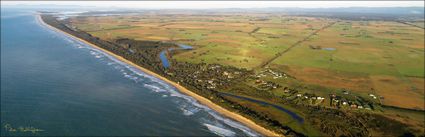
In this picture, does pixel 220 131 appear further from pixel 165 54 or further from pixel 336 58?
pixel 336 58

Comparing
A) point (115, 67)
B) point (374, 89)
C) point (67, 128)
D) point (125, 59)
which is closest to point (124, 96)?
point (67, 128)

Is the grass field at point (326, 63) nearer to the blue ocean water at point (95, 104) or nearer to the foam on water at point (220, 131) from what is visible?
the foam on water at point (220, 131)

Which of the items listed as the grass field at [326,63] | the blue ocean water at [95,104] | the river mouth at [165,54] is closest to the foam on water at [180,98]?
the blue ocean water at [95,104]

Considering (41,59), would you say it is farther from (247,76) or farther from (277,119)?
(277,119)

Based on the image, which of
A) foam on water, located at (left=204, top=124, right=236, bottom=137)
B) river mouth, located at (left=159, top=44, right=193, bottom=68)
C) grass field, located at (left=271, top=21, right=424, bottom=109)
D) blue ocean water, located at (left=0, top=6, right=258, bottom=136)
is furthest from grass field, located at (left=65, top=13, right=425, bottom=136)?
blue ocean water, located at (left=0, top=6, right=258, bottom=136)

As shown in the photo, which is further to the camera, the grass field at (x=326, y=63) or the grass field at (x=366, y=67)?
the grass field at (x=366, y=67)

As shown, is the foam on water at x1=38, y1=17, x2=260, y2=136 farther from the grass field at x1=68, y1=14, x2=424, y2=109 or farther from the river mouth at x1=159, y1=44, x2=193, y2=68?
the grass field at x1=68, y1=14, x2=424, y2=109

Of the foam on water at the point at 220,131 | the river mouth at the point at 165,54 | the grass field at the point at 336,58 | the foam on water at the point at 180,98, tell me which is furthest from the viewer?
the river mouth at the point at 165,54

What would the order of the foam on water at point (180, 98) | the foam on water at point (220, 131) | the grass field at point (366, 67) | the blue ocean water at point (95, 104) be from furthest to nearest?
the grass field at point (366, 67) → the foam on water at point (180, 98) → the foam on water at point (220, 131) → the blue ocean water at point (95, 104)
